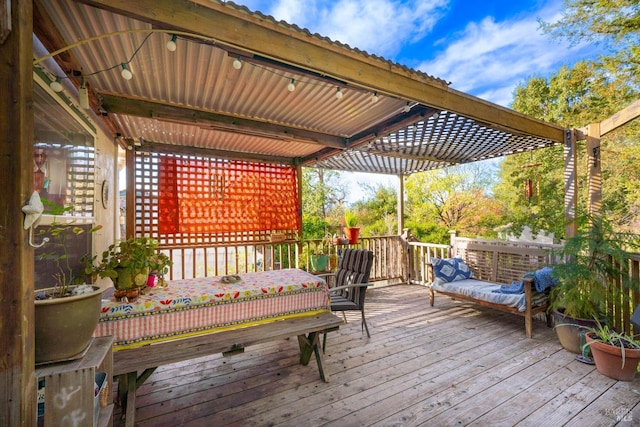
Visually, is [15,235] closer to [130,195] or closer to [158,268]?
[158,268]

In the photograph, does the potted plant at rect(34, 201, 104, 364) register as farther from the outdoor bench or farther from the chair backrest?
the outdoor bench

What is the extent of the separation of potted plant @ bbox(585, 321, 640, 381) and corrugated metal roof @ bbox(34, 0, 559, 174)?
2235 mm

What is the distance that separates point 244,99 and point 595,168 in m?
4.20

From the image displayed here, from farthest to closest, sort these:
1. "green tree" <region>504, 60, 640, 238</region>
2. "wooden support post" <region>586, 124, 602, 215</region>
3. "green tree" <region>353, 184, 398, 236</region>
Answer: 1. "green tree" <region>353, 184, 398, 236</region>
2. "green tree" <region>504, 60, 640, 238</region>
3. "wooden support post" <region>586, 124, 602, 215</region>

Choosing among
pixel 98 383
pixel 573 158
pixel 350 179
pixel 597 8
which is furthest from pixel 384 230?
pixel 98 383

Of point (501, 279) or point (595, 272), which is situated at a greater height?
point (595, 272)

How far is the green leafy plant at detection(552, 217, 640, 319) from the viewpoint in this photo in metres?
2.63

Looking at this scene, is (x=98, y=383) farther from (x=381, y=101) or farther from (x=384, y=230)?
(x=384, y=230)

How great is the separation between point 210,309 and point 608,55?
10666mm

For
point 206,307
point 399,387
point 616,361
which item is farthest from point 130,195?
point 616,361

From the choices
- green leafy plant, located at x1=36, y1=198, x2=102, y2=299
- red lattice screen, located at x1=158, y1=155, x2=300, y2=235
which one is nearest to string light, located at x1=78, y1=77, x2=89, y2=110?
green leafy plant, located at x1=36, y1=198, x2=102, y2=299

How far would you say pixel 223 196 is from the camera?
4.84m

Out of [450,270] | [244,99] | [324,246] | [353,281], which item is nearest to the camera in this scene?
[244,99]

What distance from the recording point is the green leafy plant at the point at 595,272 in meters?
2.63
